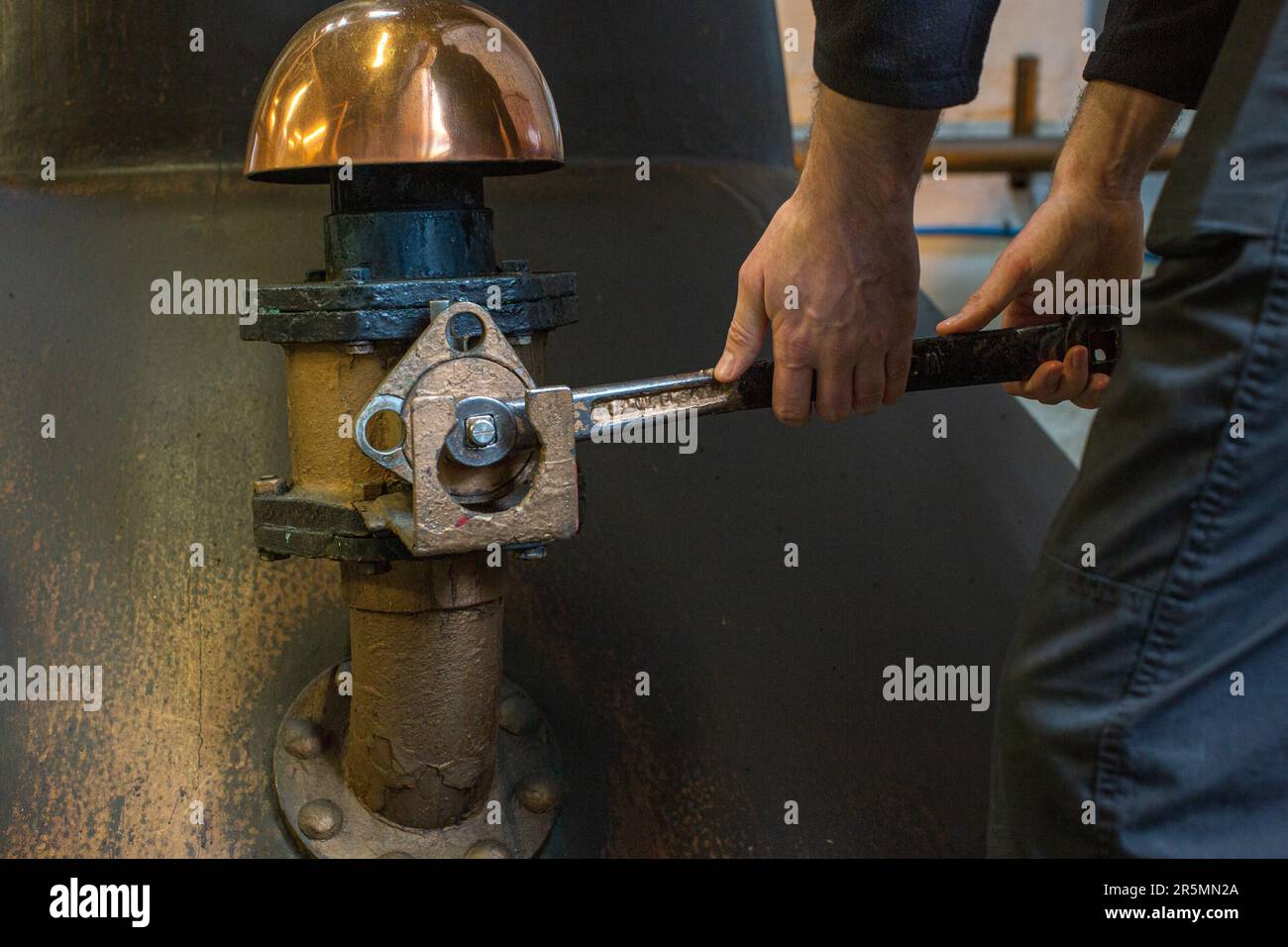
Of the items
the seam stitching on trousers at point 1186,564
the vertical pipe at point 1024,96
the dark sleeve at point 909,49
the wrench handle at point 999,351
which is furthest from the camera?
the vertical pipe at point 1024,96

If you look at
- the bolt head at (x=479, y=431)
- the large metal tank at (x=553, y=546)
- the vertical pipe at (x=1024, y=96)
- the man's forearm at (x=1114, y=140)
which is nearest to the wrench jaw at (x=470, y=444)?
the bolt head at (x=479, y=431)

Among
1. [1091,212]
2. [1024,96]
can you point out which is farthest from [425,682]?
[1024,96]

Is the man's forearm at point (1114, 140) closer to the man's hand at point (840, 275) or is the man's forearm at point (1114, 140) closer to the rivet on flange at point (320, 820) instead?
the man's hand at point (840, 275)

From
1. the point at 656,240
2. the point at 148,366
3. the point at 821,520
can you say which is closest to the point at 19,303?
the point at 148,366

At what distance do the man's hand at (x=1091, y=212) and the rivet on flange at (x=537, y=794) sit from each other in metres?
0.39

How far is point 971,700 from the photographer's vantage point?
0.95 m

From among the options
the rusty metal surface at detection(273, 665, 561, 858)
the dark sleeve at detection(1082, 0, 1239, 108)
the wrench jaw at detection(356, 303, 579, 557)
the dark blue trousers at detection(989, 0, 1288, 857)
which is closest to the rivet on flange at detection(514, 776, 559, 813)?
the rusty metal surface at detection(273, 665, 561, 858)

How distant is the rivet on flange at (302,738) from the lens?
0.85 m

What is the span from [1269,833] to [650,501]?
47 centimetres

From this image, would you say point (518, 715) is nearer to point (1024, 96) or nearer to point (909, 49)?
point (909, 49)

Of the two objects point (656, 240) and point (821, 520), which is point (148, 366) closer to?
point (656, 240)

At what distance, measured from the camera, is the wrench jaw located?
2.19ft

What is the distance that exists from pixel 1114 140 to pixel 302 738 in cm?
64

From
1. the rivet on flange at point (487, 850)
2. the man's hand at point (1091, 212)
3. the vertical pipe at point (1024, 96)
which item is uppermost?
the vertical pipe at point (1024, 96)
